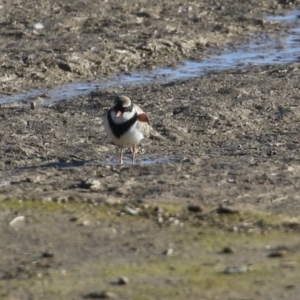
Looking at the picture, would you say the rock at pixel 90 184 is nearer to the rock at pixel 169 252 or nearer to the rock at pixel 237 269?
the rock at pixel 169 252

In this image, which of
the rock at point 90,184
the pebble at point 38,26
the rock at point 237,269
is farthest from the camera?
the pebble at point 38,26

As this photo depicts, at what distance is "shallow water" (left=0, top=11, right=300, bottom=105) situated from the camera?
44.2 ft

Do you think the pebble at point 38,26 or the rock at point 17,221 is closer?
the rock at point 17,221

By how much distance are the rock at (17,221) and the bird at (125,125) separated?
8.20 feet

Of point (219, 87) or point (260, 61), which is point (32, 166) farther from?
point (260, 61)

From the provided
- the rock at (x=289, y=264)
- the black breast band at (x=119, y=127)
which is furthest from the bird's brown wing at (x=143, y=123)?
the rock at (x=289, y=264)

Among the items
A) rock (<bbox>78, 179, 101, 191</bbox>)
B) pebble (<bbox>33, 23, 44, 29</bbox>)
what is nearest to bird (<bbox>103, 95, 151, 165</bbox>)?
rock (<bbox>78, 179, 101, 191</bbox>)

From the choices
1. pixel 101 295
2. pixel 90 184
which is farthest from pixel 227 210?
pixel 101 295

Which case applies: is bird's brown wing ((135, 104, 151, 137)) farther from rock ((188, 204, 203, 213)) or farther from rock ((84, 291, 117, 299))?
rock ((84, 291, 117, 299))

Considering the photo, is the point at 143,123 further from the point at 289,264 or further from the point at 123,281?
the point at 123,281

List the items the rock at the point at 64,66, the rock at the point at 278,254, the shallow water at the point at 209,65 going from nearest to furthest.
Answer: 1. the rock at the point at 278,254
2. the shallow water at the point at 209,65
3. the rock at the point at 64,66

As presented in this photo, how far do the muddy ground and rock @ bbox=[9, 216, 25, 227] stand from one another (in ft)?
0.06

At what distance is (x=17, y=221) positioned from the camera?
8.09 metres

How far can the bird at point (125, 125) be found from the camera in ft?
34.4
